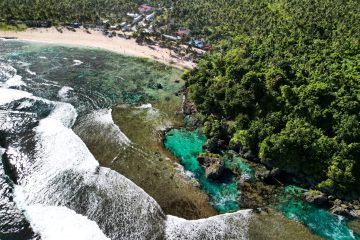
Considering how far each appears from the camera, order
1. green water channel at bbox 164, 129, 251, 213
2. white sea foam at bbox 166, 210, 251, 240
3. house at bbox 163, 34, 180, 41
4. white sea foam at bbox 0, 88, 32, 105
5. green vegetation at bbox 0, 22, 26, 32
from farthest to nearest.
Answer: green vegetation at bbox 0, 22, 26, 32, house at bbox 163, 34, 180, 41, white sea foam at bbox 0, 88, 32, 105, green water channel at bbox 164, 129, 251, 213, white sea foam at bbox 166, 210, 251, 240

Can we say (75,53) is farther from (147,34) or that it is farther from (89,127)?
(89,127)

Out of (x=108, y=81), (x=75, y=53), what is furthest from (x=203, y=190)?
(x=75, y=53)

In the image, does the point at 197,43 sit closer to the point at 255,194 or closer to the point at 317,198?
the point at 255,194

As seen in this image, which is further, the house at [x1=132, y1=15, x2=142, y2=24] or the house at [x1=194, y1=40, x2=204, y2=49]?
the house at [x1=132, y1=15, x2=142, y2=24]

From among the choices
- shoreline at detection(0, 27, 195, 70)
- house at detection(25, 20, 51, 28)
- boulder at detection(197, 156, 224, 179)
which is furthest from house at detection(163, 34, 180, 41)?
boulder at detection(197, 156, 224, 179)

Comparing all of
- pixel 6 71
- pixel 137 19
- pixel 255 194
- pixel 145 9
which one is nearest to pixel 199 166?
pixel 255 194

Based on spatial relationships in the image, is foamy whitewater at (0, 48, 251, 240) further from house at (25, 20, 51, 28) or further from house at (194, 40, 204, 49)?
house at (25, 20, 51, 28)

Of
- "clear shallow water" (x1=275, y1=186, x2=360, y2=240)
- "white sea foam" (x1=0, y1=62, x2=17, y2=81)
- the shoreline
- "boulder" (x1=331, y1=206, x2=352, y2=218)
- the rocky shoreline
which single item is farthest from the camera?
the shoreline
